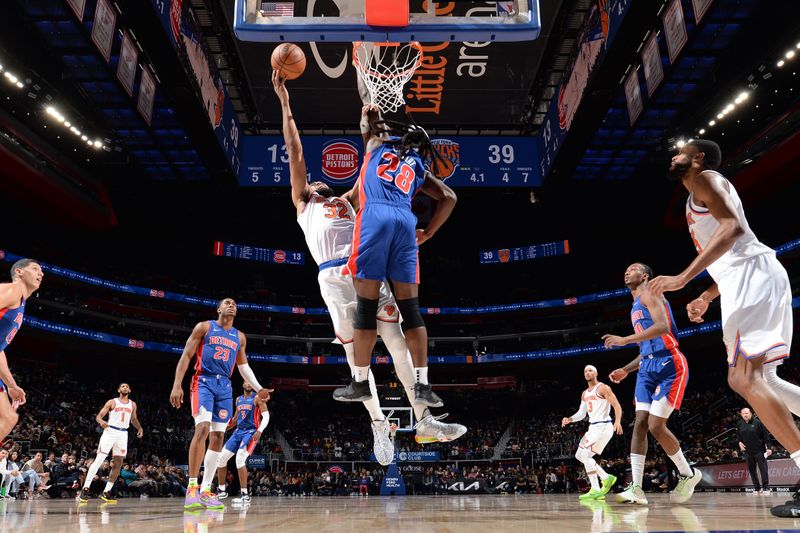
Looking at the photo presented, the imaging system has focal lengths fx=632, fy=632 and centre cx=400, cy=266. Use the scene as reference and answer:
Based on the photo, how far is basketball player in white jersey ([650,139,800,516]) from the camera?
11.9ft

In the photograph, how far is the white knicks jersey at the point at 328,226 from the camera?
16.3ft

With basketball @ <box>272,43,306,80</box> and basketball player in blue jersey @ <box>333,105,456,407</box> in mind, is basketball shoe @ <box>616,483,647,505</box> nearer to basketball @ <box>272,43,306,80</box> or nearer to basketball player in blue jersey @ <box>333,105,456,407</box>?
basketball player in blue jersey @ <box>333,105,456,407</box>

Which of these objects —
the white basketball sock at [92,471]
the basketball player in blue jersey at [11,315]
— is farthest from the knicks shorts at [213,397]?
the white basketball sock at [92,471]

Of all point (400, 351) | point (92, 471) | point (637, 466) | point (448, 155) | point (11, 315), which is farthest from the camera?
point (448, 155)

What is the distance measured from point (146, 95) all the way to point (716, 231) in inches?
533

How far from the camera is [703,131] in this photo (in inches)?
776

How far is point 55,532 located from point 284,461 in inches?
976

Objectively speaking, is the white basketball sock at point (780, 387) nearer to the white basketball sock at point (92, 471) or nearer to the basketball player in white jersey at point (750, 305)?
the basketball player in white jersey at point (750, 305)

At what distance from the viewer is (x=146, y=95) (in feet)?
47.1

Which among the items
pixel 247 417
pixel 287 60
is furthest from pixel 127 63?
pixel 287 60

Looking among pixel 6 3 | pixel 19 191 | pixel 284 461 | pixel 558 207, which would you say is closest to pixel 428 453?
pixel 284 461

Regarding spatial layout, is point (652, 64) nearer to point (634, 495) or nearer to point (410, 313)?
point (634, 495)

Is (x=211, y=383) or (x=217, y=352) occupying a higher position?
(x=217, y=352)

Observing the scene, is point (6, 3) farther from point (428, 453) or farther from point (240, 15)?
point (428, 453)
